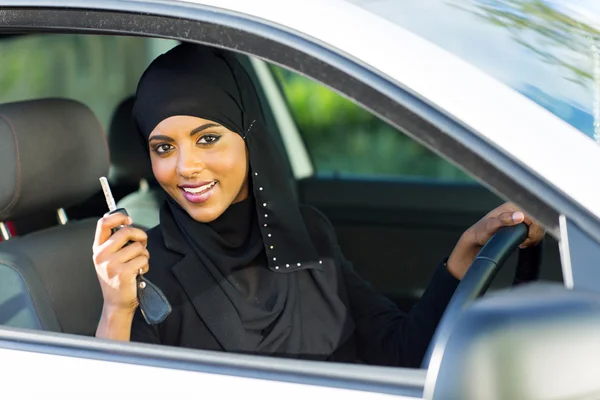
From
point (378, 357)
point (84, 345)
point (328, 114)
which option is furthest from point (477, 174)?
point (328, 114)

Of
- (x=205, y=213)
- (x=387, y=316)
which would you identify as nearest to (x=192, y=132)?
(x=205, y=213)

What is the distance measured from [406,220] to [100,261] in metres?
1.91

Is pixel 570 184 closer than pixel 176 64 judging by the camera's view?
Yes

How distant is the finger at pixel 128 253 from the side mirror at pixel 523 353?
30.6 inches

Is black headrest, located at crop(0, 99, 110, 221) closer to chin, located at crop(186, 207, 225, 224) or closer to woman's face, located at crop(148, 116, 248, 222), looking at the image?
woman's face, located at crop(148, 116, 248, 222)

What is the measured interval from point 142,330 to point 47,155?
1.76 feet

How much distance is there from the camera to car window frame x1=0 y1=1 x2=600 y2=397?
52.0 inches

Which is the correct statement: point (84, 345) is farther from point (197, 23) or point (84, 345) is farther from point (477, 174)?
point (477, 174)

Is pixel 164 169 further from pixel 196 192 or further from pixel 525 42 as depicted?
pixel 525 42

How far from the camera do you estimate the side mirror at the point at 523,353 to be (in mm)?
1147

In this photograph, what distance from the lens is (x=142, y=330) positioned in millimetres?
1992

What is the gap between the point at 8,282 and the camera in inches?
86.7

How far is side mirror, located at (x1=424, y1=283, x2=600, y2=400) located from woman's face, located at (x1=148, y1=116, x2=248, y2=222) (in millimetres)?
978

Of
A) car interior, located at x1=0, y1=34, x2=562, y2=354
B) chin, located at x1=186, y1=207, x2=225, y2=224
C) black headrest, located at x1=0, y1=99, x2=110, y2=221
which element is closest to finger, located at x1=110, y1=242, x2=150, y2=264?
chin, located at x1=186, y1=207, x2=225, y2=224
